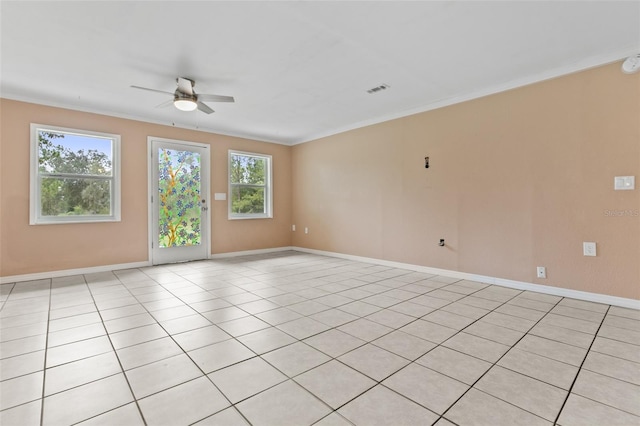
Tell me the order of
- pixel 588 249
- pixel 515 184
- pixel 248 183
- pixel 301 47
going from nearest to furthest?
pixel 301 47 → pixel 588 249 → pixel 515 184 → pixel 248 183

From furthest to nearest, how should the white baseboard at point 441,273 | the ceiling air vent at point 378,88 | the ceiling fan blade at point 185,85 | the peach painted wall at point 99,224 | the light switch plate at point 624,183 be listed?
the peach painted wall at point 99,224, the ceiling air vent at point 378,88, the ceiling fan blade at point 185,85, the white baseboard at point 441,273, the light switch plate at point 624,183

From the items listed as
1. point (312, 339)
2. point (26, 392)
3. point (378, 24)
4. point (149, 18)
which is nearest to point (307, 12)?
point (378, 24)

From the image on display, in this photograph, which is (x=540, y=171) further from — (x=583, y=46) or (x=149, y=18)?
(x=149, y=18)

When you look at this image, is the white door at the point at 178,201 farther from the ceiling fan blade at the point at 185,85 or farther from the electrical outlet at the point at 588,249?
the electrical outlet at the point at 588,249

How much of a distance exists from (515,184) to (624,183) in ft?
3.07

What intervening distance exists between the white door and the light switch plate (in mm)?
5894

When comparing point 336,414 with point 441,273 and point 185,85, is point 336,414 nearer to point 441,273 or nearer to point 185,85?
point 441,273

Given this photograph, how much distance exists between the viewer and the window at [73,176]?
4160 mm

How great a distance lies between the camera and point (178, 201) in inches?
214

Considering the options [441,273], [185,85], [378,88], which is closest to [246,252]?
[185,85]

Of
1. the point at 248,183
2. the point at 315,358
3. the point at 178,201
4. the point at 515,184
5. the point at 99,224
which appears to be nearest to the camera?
the point at 315,358

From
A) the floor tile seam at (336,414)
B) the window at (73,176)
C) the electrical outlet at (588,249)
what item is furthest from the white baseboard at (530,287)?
the window at (73,176)

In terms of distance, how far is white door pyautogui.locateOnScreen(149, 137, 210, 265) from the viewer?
5180 millimetres

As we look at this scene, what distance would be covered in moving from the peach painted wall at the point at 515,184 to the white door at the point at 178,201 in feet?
9.67
